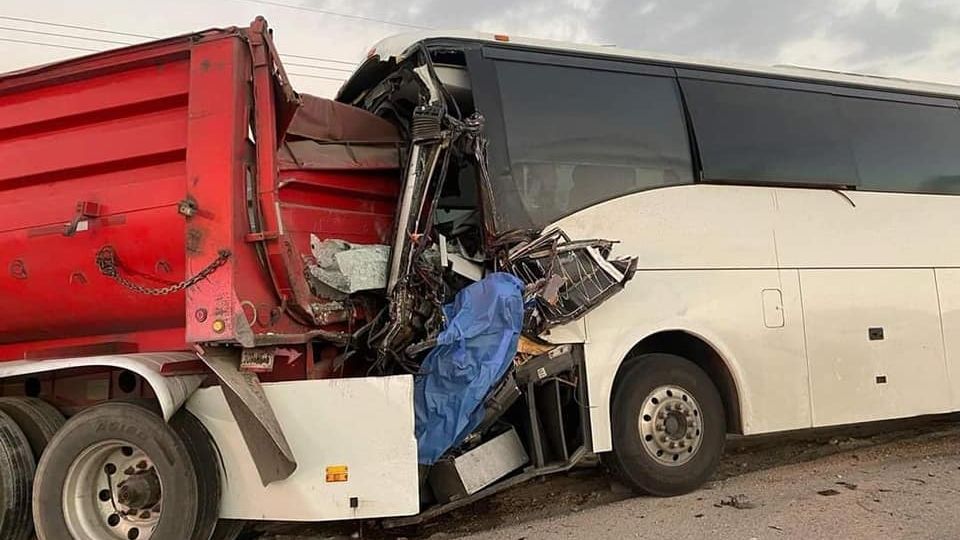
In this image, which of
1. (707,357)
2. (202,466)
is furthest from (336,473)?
(707,357)

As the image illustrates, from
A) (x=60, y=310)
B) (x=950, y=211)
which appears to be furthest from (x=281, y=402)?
(x=950, y=211)

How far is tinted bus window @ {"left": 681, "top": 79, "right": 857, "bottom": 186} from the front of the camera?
5.65 metres

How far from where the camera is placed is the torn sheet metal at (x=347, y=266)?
4.38 m

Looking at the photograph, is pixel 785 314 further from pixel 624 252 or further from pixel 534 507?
pixel 534 507

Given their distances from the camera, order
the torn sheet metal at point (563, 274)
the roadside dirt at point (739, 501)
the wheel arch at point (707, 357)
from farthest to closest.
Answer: the wheel arch at point (707, 357) < the torn sheet metal at point (563, 274) < the roadside dirt at point (739, 501)

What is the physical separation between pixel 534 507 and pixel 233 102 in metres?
3.38

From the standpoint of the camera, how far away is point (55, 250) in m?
4.28

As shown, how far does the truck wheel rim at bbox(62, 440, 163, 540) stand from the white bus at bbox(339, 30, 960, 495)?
8.28 feet

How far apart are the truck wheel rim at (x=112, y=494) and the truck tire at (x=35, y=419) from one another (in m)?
0.41

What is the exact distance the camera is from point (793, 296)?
5.66m

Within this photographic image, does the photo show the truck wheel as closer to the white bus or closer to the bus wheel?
the white bus

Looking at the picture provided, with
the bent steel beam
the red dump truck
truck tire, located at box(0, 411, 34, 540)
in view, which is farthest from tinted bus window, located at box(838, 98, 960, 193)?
truck tire, located at box(0, 411, 34, 540)

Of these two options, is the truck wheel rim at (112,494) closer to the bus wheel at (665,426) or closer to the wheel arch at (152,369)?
the wheel arch at (152,369)

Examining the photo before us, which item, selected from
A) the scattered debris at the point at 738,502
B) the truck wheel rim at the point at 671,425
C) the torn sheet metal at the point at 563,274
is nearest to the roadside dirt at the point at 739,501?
the scattered debris at the point at 738,502
